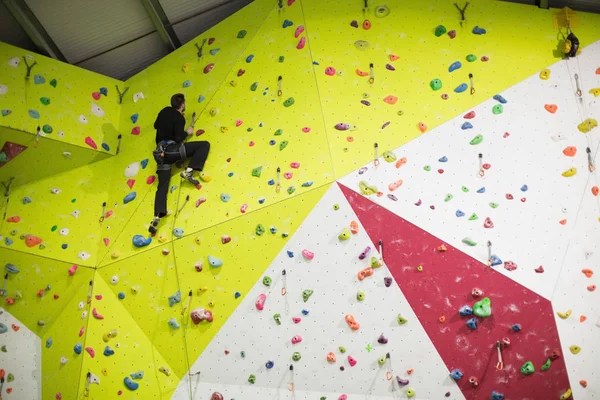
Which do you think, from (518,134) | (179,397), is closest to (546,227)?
(518,134)

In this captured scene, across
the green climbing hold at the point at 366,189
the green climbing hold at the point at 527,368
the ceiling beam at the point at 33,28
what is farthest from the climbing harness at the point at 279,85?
the green climbing hold at the point at 527,368

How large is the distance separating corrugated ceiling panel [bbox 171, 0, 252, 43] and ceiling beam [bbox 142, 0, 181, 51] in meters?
0.07

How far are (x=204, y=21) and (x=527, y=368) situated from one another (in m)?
4.83

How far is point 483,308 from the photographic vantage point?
6.03 m

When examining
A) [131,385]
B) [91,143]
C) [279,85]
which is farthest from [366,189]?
[91,143]

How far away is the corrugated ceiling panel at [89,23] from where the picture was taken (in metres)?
7.38

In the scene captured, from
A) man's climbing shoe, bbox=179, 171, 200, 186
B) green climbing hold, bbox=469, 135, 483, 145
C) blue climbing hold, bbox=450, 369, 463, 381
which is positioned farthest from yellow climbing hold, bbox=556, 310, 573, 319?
man's climbing shoe, bbox=179, 171, 200, 186

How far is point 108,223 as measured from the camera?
23.2 ft

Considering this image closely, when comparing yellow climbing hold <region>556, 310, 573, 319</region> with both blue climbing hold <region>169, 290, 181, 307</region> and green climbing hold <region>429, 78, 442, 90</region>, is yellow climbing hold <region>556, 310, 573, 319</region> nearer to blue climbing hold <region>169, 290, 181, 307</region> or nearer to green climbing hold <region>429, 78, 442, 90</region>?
green climbing hold <region>429, 78, 442, 90</region>

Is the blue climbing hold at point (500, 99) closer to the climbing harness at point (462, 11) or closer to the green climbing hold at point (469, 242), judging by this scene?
the climbing harness at point (462, 11)

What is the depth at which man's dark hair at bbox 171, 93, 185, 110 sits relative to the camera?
22.7 ft

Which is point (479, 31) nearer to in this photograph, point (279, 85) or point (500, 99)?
point (500, 99)

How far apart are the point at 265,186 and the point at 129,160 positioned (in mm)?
1664

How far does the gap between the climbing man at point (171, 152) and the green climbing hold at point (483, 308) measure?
2760 millimetres
